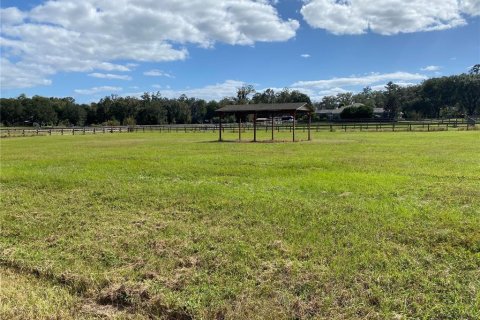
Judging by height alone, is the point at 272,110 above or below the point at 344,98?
below

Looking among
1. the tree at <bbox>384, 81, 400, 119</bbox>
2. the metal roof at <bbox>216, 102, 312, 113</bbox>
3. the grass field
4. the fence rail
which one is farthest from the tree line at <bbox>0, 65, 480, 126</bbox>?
the grass field

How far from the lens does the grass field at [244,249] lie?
417 cm

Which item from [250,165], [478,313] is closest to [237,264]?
[478,313]

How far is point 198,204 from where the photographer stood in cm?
803

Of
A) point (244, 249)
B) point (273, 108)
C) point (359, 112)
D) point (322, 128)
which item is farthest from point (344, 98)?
point (244, 249)

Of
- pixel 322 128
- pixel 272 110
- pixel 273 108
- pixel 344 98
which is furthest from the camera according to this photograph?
pixel 344 98

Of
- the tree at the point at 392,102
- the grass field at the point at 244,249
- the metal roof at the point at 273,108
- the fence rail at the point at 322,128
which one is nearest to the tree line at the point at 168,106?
the tree at the point at 392,102

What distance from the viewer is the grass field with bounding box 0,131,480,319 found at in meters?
4.17

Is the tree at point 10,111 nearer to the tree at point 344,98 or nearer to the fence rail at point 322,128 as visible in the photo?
the fence rail at point 322,128

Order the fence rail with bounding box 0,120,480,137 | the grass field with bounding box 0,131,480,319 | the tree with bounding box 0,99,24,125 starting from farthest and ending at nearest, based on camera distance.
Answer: the tree with bounding box 0,99,24,125 < the fence rail with bounding box 0,120,480,137 < the grass field with bounding box 0,131,480,319

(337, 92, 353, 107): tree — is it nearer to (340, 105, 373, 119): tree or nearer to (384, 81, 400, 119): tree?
(384, 81, 400, 119): tree

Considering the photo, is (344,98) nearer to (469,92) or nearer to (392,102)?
(392,102)

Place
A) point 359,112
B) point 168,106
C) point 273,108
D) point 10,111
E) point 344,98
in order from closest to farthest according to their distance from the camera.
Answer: point 273,108 < point 359,112 < point 10,111 < point 168,106 < point 344,98

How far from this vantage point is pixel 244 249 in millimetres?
5531
